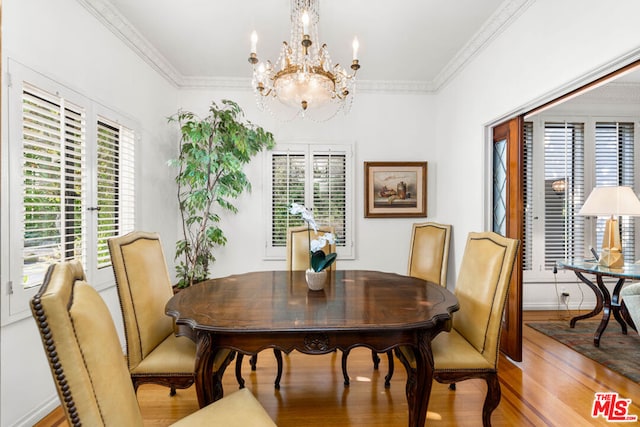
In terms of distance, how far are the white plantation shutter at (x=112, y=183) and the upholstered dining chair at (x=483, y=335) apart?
2.40 meters

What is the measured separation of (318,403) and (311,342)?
3.01 feet

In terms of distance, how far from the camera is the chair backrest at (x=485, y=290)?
1.70 meters

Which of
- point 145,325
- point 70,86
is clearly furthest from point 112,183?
point 145,325

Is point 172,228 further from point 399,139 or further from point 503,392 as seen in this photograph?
point 503,392

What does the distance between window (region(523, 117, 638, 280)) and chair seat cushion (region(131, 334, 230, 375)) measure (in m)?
3.82

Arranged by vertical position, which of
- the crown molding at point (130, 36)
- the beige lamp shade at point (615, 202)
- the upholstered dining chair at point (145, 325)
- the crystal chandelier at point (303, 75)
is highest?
the crown molding at point (130, 36)

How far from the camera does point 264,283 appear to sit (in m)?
2.20

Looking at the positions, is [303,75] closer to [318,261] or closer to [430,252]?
[318,261]

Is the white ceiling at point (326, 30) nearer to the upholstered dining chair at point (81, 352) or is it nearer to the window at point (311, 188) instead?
the window at point (311, 188)

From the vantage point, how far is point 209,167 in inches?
129

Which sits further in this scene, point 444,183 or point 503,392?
point 444,183

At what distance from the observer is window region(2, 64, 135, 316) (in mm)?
1843

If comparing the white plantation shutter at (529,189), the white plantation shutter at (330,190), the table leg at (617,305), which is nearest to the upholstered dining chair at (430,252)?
the white plantation shutter at (330,190)

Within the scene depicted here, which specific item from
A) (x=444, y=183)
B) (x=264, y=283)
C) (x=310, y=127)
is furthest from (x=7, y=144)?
(x=444, y=183)
